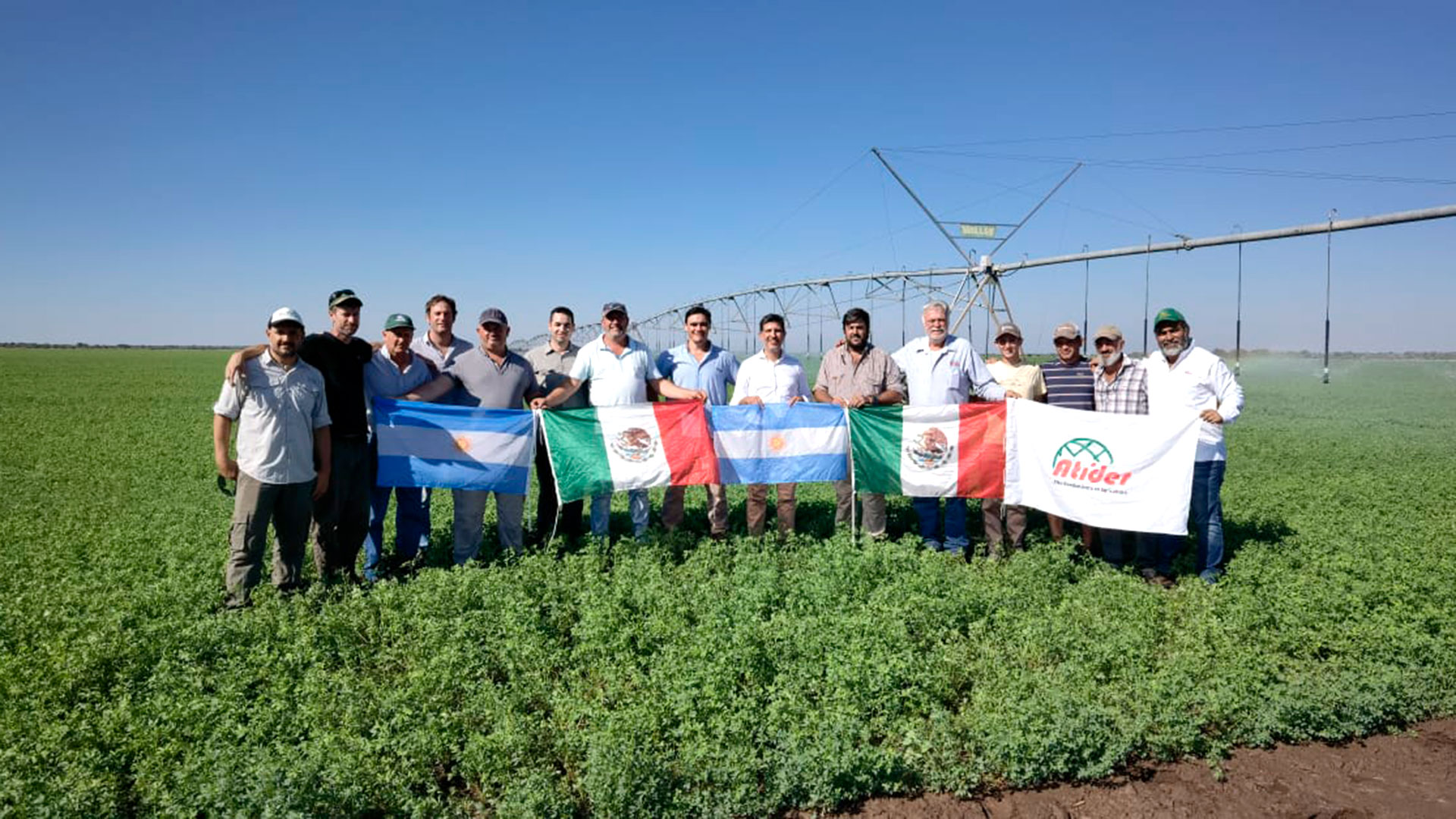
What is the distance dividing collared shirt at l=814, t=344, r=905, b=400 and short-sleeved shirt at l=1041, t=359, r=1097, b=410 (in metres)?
1.62

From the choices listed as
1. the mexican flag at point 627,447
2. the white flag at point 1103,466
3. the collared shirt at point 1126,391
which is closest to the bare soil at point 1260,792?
the white flag at point 1103,466

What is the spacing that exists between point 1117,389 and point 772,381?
3.67 m

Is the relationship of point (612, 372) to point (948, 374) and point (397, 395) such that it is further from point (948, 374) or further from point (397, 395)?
point (948, 374)

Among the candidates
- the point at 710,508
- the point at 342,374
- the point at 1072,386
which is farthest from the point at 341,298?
the point at 1072,386

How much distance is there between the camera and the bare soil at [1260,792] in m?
4.44

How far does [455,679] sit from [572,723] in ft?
3.47

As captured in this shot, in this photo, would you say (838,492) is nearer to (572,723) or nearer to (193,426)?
(572,723)

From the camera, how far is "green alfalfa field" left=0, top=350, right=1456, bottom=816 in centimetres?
436

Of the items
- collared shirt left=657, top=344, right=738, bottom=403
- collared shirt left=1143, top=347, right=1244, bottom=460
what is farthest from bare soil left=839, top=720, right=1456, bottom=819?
collared shirt left=657, top=344, right=738, bottom=403

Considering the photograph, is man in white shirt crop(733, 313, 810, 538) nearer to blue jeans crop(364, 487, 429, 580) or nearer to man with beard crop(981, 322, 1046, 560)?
man with beard crop(981, 322, 1046, 560)

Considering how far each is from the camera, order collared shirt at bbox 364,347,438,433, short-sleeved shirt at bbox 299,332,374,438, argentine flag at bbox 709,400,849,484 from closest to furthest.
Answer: short-sleeved shirt at bbox 299,332,374,438 < collared shirt at bbox 364,347,438,433 < argentine flag at bbox 709,400,849,484

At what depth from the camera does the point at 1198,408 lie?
7.75 m

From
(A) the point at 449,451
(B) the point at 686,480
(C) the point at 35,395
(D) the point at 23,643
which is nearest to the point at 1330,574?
(B) the point at 686,480

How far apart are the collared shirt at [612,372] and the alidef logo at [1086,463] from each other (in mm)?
4525
